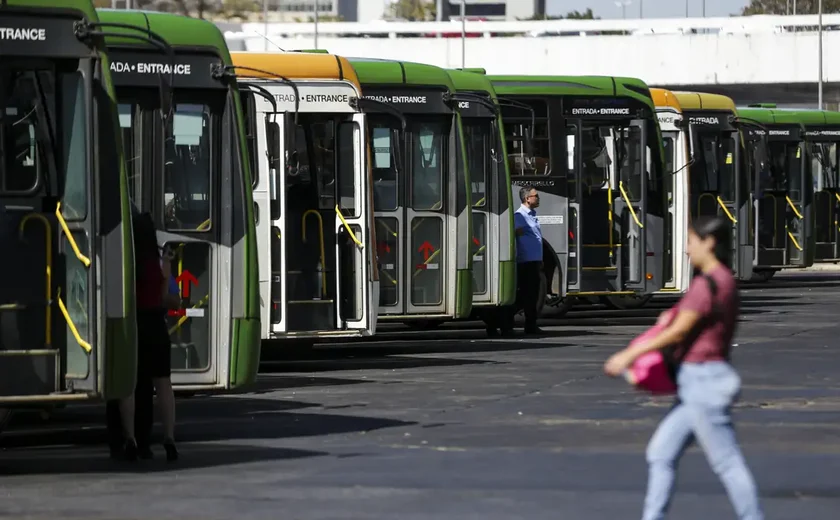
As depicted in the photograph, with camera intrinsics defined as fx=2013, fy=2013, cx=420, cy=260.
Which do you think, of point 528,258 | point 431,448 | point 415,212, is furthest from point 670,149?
point 431,448

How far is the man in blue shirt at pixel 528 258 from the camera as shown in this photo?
24.6 meters

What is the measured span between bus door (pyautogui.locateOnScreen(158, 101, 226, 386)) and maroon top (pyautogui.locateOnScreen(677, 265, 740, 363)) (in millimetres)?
Answer: 6719

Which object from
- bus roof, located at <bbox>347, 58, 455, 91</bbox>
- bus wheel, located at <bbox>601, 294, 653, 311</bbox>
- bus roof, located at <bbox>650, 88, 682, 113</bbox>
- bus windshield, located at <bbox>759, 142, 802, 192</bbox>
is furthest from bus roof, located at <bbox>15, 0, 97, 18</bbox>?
bus windshield, located at <bbox>759, 142, 802, 192</bbox>

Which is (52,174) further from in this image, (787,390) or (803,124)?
(803,124)

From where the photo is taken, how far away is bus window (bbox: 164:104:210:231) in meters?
15.4

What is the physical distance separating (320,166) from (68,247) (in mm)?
8157

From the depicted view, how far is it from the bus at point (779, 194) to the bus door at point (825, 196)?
1295 millimetres

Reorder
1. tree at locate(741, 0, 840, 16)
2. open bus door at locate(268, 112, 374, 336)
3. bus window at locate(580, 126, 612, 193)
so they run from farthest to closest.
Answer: tree at locate(741, 0, 840, 16) → bus window at locate(580, 126, 612, 193) → open bus door at locate(268, 112, 374, 336)

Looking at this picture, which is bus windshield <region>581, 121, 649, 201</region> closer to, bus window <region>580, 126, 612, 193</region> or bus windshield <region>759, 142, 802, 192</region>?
bus window <region>580, 126, 612, 193</region>

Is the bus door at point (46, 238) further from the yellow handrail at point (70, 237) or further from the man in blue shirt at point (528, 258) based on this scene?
the man in blue shirt at point (528, 258)

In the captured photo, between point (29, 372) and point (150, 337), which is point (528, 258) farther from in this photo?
point (29, 372)

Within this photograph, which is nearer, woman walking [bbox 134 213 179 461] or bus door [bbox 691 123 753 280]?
woman walking [bbox 134 213 179 461]

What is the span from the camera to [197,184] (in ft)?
50.8

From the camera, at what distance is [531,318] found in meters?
25.9
